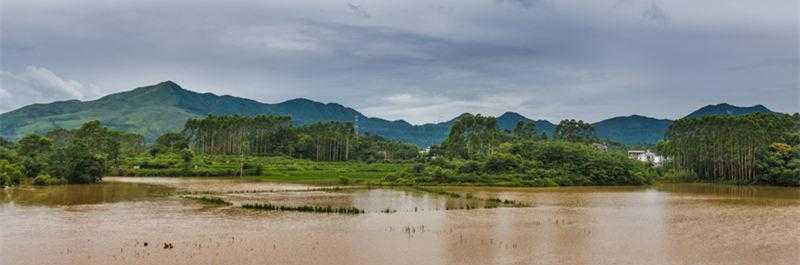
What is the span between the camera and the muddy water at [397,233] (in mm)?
17703

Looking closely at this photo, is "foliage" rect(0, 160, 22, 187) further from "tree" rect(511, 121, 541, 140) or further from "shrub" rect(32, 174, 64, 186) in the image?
"tree" rect(511, 121, 541, 140)

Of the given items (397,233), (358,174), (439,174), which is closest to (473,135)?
(358,174)

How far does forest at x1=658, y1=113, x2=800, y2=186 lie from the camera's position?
2306 inches

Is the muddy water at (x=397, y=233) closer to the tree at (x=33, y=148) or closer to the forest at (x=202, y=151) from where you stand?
the forest at (x=202, y=151)

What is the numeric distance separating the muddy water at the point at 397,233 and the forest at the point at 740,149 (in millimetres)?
25148

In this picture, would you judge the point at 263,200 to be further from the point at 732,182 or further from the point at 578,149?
the point at 732,182

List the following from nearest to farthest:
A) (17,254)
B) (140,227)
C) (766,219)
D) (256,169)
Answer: (17,254) → (140,227) → (766,219) → (256,169)

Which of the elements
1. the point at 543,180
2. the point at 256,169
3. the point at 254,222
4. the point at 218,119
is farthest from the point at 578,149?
the point at 218,119

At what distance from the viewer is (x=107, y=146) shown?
230ft

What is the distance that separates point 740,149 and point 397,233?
162ft

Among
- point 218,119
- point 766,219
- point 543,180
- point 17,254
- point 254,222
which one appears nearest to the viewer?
point 17,254

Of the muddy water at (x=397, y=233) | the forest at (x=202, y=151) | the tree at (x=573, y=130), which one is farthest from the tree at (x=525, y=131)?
the muddy water at (x=397, y=233)

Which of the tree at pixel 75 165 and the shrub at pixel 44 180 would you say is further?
the tree at pixel 75 165

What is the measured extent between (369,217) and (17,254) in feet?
44.0
